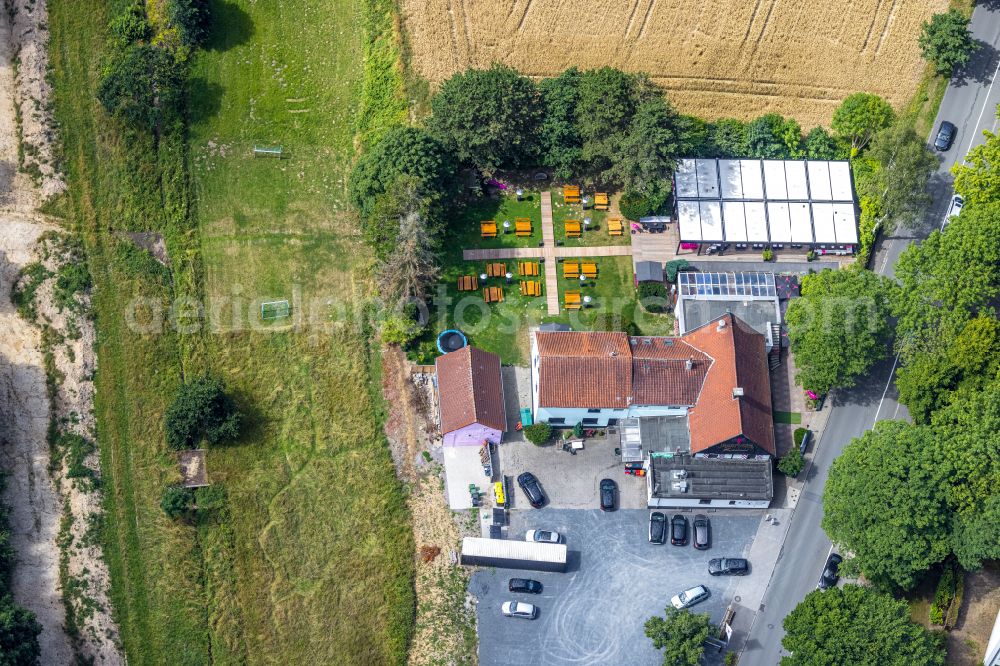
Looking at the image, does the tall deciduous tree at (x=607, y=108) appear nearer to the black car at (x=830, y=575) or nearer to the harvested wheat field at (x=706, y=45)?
the harvested wheat field at (x=706, y=45)

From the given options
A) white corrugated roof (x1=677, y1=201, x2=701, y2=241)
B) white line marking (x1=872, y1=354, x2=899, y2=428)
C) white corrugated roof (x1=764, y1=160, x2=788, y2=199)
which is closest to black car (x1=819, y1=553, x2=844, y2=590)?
white line marking (x1=872, y1=354, x2=899, y2=428)

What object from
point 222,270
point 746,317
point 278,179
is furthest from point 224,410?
point 746,317

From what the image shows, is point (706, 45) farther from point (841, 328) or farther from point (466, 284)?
point (466, 284)

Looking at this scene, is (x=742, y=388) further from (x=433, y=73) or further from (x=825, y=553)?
(x=433, y=73)

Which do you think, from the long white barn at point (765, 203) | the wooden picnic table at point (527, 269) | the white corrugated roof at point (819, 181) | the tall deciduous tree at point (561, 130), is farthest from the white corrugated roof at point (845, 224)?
the wooden picnic table at point (527, 269)

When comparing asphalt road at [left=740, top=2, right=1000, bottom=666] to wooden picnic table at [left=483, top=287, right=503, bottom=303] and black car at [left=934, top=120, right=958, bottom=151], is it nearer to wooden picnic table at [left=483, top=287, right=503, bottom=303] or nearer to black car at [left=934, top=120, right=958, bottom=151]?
black car at [left=934, top=120, right=958, bottom=151]
